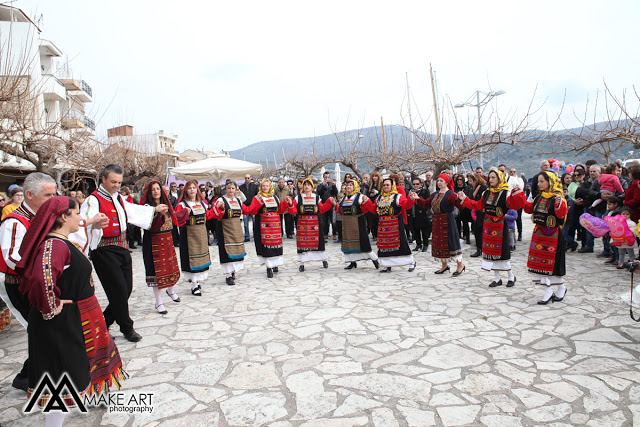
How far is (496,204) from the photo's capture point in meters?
6.27

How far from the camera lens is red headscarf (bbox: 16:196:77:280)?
9.20 ft

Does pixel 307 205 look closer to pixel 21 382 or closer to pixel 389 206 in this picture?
pixel 389 206

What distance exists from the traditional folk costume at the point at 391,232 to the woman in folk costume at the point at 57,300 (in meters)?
5.56

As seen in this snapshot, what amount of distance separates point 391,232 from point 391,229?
6 cm

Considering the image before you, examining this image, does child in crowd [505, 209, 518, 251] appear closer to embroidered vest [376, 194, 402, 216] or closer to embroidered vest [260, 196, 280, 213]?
embroidered vest [376, 194, 402, 216]

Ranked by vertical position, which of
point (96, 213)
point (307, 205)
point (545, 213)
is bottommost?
point (545, 213)

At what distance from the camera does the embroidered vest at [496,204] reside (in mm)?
6234

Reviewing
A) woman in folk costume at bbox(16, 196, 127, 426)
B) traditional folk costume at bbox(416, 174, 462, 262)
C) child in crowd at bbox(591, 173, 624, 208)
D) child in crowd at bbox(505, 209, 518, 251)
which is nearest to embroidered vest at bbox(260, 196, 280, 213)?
traditional folk costume at bbox(416, 174, 462, 262)

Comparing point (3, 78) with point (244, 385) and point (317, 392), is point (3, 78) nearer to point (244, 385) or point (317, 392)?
point (244, 385)

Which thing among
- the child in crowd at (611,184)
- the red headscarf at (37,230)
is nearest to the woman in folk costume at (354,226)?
the child in crowd at (611,184)

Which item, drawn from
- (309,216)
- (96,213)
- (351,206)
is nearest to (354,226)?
(351,206)

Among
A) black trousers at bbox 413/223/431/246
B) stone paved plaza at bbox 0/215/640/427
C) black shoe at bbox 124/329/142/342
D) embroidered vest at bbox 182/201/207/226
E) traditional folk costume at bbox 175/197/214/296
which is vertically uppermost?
embroidered vest at bbox 182/201/207/226

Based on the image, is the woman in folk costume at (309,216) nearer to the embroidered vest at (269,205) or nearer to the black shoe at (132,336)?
the embroidered vest at (269,205)

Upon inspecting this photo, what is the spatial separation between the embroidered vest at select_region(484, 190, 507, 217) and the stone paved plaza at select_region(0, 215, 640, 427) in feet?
3.86
